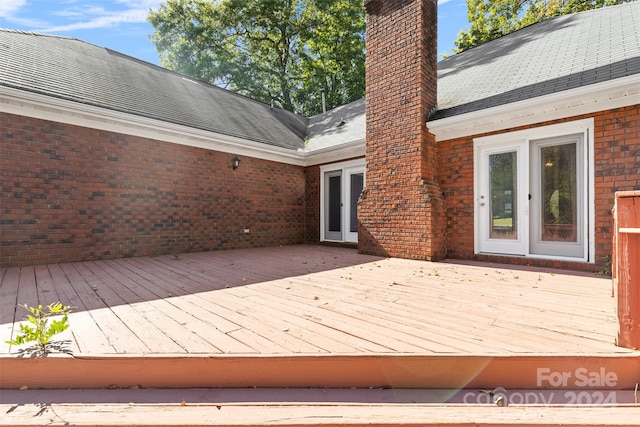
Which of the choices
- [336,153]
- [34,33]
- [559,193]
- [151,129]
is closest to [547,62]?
[559,193]

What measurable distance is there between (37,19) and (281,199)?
9.13 meters

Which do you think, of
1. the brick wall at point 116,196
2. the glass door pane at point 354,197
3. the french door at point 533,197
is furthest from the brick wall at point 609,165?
the brick wall at point 116,196

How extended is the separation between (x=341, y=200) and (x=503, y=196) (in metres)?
3.94

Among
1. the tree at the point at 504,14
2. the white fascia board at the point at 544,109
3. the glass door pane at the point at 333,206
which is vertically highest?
the tree at the point at 504,14

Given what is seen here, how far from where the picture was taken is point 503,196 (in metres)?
5.05

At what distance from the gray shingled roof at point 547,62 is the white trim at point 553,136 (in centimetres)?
57

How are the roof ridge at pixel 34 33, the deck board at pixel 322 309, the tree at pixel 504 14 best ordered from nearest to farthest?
the deck board at pixel 322 309
the roof ridge at pixel 34 33
the tree at pixel 504 14

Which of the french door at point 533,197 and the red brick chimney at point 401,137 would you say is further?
the red brick chimney at point 401,137

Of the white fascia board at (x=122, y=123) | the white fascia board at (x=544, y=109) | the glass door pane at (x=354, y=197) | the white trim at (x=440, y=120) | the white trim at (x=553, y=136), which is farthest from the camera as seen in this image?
the glass door pane at (x=354, y=197)

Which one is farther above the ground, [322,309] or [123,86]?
[123,86]

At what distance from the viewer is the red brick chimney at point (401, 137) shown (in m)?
5.40

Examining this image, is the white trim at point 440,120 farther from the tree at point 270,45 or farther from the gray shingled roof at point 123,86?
the tree at point 270,45

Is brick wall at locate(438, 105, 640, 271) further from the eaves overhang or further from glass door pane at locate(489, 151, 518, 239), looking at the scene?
the eaves overhang

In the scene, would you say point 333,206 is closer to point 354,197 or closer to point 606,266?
point 354,197
